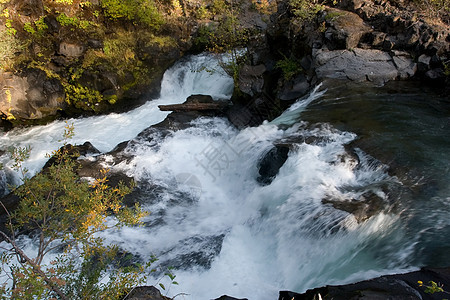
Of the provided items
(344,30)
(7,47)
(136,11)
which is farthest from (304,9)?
(7,47)

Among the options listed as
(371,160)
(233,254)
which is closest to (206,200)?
(233,254)

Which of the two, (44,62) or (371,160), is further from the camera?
(44,62)

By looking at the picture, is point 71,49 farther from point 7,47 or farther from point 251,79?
point 251,79

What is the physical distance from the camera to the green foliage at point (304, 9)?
9.43 m

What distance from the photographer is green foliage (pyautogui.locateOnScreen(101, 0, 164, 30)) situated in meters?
11.5

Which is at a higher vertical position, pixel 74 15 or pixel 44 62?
pixel 74 15

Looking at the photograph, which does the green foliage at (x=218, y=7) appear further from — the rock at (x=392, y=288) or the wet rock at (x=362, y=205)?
the rock at (x=392, y=288)

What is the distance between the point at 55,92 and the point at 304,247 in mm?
9829

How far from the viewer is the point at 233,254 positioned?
5.27 m

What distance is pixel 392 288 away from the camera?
10.2ft

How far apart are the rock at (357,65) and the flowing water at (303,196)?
1.45ft

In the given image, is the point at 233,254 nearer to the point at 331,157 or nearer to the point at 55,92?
the point at 331,157

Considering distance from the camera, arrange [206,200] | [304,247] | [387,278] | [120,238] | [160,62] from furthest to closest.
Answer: [160,62]
[206,200]
[120,238]
[304,247]
[387,278]

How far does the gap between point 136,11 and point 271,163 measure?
851 centimetres
